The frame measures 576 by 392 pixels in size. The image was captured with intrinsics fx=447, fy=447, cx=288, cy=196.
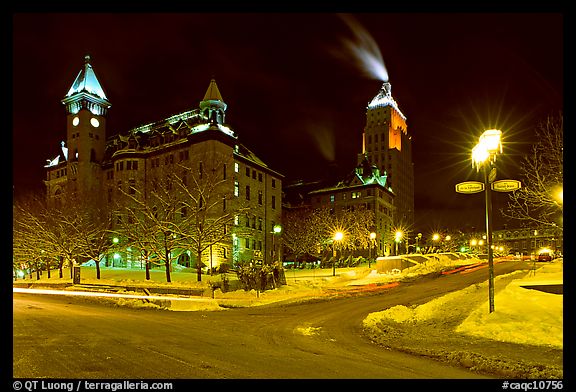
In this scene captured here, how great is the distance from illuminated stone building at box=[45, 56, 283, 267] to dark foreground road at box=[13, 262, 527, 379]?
→ 33028 millimetres

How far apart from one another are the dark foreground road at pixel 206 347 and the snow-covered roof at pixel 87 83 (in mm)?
64450

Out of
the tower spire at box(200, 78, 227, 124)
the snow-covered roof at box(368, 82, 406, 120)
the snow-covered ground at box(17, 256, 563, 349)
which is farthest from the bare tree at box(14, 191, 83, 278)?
the snow-covered roof at box(368, 82, 406, 120)

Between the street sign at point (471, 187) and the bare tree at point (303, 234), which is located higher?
the street sign at point (471, 187)

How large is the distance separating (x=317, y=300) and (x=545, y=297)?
11832 millimetres

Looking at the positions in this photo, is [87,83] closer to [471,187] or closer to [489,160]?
[471,187]

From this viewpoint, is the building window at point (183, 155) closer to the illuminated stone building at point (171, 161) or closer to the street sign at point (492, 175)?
the illuminated stone building at point (171, 161)

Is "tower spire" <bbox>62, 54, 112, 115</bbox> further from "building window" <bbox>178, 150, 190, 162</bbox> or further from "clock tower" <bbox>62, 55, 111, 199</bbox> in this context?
"building window" <bbox>178, 150, 190, 162</bbox>

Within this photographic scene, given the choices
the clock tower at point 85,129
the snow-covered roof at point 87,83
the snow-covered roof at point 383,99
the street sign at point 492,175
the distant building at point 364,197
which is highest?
the snow-covered roof at point 383,99

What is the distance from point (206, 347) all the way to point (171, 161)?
51.2m

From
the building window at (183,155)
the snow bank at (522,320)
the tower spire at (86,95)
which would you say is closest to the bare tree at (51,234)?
the building window at (183,155)

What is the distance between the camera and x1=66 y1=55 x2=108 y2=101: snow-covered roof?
246 ft

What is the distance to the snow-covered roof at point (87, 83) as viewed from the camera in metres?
75.1

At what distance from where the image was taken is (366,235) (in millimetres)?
63594

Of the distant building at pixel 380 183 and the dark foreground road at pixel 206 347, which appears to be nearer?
the dark foreground road at pixel 206 347
